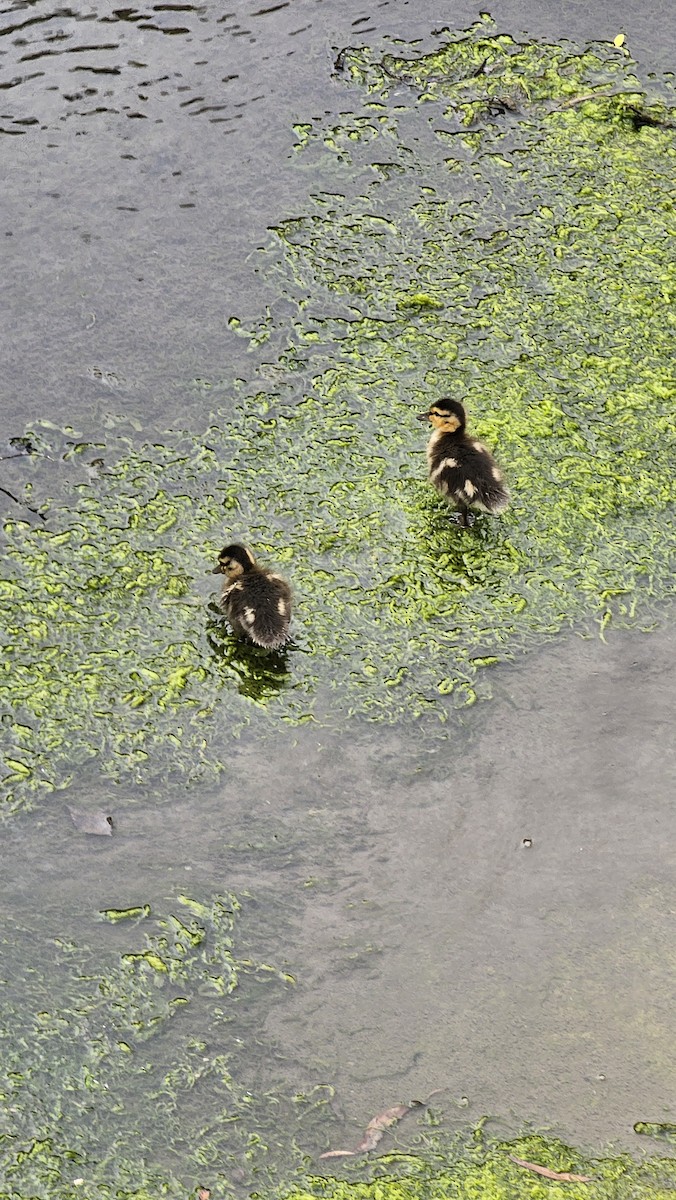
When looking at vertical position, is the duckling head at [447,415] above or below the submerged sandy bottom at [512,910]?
above

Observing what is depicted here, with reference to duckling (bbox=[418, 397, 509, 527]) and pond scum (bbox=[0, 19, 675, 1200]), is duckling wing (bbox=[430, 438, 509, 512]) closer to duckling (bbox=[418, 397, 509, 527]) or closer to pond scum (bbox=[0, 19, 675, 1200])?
duckling (bbox=[418, 397, 509, 527])

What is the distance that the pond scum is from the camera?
3.46 metres

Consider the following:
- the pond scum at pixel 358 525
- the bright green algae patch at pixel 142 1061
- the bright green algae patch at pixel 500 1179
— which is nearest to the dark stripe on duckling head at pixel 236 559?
the pond scum at pixel 358 525

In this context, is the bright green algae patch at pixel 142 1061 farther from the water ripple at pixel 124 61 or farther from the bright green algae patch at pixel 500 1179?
the water ripple at pixel 124 61

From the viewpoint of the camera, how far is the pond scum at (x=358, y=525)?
3459 mm

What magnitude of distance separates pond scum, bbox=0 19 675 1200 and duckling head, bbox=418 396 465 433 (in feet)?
0.69

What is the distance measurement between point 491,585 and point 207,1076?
6.54ft

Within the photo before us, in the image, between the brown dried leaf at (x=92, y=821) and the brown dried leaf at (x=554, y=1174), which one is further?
the brown dried leaf at (x=92, y=821)

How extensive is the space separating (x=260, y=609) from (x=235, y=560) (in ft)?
0.73

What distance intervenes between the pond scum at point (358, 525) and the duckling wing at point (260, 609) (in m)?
0.12

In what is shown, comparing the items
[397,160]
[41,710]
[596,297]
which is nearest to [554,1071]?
[41,710]

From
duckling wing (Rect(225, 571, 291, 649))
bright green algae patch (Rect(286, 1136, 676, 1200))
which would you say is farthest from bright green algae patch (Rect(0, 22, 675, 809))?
bright green algae patch (Rect(286, 1136, 676, 1200))

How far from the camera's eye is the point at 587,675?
446 centimetres

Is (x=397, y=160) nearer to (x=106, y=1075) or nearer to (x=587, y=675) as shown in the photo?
(x=587, y=675)
